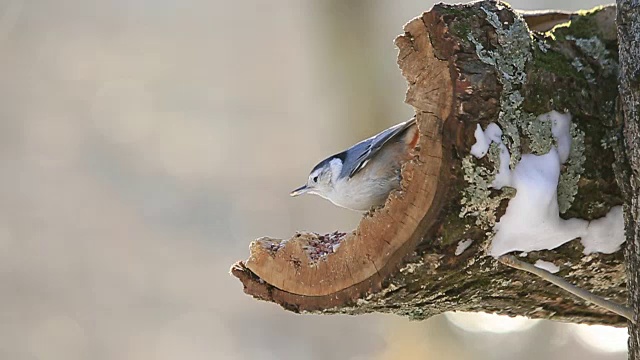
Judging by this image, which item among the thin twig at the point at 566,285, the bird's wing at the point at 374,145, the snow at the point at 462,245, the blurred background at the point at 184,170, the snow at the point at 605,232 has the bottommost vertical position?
the thin twig at the point at 566,285

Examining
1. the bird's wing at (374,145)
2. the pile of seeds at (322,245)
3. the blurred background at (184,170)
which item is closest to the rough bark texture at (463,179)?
the pile of seeds at (322,245)

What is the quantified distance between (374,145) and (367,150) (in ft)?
0.15

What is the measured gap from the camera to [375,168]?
1236 millimetres

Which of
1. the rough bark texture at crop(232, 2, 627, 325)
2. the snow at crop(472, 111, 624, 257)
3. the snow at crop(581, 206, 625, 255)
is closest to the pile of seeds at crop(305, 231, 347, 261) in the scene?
the rough bark texture at crop(232, 2, 627, 325)

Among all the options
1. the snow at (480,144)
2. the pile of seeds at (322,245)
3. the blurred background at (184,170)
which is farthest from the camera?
the blurred background at (184,170)

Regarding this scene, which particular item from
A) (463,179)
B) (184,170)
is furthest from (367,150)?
(184,170)

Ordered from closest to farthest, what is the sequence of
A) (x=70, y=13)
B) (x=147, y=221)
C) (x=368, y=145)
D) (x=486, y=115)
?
(x=486, y=115) → (x=368, y=145) → (x=147, y=221) → (x=70, y=13)

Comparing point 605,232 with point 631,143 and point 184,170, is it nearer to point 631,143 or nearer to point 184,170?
point 631,143

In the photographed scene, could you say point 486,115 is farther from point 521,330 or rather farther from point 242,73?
point 242,73

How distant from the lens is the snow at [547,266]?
1.18m

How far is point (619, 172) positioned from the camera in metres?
1.12

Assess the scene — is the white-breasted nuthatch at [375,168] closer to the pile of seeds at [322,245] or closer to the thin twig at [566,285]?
the pile of seeds at [322,245]

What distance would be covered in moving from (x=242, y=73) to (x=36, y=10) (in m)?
1.45

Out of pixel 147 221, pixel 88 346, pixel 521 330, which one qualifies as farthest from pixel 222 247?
pixel 521 330
